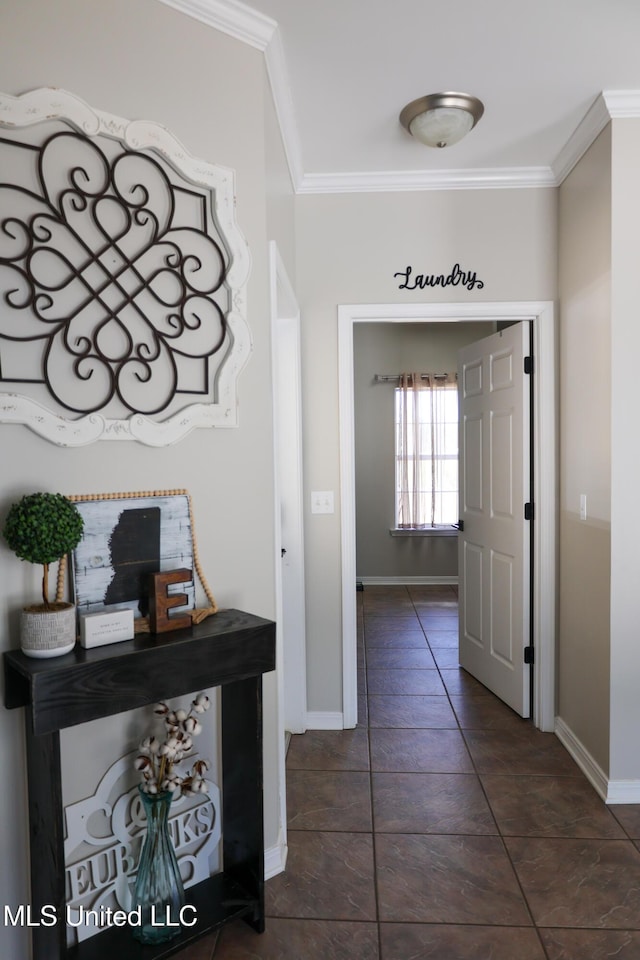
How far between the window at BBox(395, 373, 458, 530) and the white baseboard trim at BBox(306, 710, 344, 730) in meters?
3.25

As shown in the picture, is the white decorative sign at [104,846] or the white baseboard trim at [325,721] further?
the white baseboard trim at [325,721]

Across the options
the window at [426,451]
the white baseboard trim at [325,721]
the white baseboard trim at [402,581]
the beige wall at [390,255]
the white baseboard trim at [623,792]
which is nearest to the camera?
the white baseboard trim at [623,792]

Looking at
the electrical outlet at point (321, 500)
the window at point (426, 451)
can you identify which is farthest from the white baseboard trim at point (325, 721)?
the window at point (426, 451)

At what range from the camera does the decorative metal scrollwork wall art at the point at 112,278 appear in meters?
1.53

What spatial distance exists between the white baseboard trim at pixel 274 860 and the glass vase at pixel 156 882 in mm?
412

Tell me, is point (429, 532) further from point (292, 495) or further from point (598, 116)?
point (598, 116)

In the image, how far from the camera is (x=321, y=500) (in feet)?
10.3

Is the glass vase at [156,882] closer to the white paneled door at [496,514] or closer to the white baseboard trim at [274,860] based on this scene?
the white baseboard trim at [274,860]

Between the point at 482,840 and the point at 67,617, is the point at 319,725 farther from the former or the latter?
the point at 67,617

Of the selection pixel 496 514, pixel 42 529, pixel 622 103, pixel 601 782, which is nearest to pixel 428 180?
pixel 622 103

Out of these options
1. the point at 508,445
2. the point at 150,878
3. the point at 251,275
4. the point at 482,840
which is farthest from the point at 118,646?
the point at 508,445

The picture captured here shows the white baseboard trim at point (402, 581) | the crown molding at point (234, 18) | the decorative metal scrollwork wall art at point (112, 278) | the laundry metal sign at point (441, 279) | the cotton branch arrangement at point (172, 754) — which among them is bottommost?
the white baseboard trim at point (402, 581)

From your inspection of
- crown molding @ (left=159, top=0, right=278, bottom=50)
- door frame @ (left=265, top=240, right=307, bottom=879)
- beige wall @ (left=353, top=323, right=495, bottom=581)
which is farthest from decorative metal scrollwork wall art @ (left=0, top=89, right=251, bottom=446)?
beige wall @ (left=353, top=323, right=495, bottom=581)

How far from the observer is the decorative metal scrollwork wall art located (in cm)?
153
